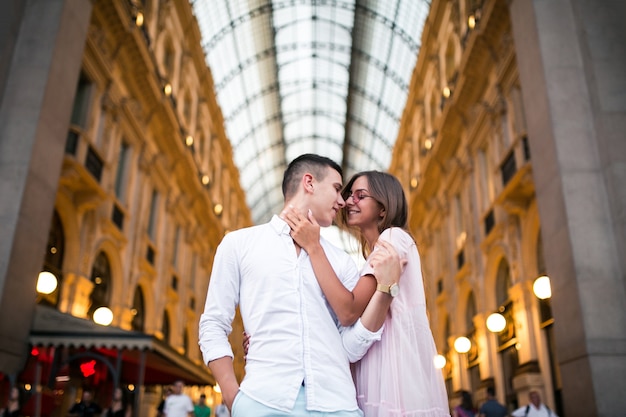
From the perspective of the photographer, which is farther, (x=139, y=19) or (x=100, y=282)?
(x=139, y=19)

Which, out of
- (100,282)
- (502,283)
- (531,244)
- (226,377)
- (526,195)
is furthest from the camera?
(502,283)

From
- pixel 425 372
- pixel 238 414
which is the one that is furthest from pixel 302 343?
pixel 425 372

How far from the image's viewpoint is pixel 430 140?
2488 centimetres

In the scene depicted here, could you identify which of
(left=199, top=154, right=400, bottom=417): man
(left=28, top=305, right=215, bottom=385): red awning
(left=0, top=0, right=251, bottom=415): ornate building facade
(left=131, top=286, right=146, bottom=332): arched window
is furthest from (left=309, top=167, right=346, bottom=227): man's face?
(left=131, top=286, right=146, bottom=332): arched window

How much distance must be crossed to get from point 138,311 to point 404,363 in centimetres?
1855

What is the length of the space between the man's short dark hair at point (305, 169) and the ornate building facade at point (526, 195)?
98 centimetres

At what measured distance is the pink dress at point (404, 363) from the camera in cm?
234

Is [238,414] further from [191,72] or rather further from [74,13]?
[191,72]

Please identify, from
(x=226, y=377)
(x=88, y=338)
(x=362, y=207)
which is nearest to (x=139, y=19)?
(x=88, y=338)

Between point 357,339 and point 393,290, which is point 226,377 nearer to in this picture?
point 357,339

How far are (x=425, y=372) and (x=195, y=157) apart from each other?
24516mm

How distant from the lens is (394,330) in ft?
8.07

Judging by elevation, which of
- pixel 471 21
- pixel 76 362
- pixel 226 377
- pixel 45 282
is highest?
pixel 471 21

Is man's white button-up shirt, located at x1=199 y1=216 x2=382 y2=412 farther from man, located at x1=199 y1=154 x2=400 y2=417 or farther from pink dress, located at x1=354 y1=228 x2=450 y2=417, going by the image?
pink dress, located at x1=354 y1=228 x2=450 y2=417
